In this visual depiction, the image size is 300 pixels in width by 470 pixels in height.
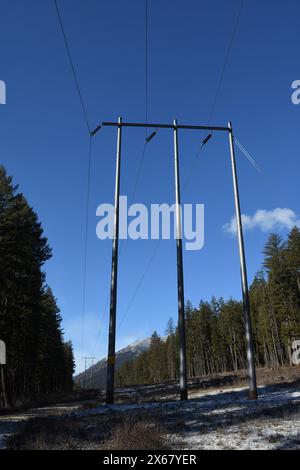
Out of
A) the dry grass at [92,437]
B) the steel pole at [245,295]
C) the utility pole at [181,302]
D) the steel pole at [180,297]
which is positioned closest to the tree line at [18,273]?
the utility pole at [181,302]

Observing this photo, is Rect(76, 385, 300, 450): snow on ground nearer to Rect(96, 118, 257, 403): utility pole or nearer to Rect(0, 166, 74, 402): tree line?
Rect(96, 118, 257, 403): utility pole

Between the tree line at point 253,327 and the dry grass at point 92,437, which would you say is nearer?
the dry grass at point 92,437

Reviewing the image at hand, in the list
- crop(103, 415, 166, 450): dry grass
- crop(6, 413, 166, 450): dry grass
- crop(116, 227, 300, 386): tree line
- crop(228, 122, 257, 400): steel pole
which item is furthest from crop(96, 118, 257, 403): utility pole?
crop(116, 227, 300, 386): tree line

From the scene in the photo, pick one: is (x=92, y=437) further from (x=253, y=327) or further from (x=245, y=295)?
(x=253, y=327)

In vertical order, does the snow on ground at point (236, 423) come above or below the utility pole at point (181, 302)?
below

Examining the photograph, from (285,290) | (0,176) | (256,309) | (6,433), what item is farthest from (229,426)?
(256,309)

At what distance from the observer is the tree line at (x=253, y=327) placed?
57.6 metres

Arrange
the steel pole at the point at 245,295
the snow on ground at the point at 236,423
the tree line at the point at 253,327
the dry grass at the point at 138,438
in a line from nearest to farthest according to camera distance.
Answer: the dry grass at the point at 138,438 < the snow on ground at the point at 236,423 < the steel pole at the point at 245,295 < the tree line at the point at 253,327

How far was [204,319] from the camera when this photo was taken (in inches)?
4075

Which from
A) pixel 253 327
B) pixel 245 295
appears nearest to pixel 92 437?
pixel 245 295

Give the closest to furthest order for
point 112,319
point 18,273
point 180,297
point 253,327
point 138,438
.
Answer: point 138,438
point 112,319
point 180,297
point 18,273
point 253,327

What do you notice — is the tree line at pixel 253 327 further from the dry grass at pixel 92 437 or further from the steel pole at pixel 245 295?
the dry grass at pixel 92 437

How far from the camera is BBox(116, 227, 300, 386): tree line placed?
2267 inches

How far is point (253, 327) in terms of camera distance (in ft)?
294
